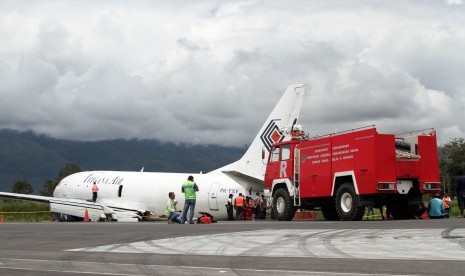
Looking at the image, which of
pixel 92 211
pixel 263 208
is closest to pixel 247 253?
pixel 263 208

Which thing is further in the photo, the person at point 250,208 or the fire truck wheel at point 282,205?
the person at point 250,208

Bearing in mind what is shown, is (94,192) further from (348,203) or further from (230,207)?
(348,203)

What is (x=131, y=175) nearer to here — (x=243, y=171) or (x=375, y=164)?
(x=243, y=171)

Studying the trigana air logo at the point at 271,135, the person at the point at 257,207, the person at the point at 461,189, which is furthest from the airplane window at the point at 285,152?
the trigana air logo at the point at 271,135

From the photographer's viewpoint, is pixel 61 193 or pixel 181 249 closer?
pixel 181 249

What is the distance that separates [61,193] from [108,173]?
11.4ft

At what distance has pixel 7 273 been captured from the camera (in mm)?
9875

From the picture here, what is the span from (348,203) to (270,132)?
1153 cm

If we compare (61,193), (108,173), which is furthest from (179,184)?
(61,193)

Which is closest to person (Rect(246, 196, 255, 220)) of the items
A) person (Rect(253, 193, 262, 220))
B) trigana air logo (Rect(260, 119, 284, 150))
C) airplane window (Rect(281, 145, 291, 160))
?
person (Rect(253, 193, 262, 220))

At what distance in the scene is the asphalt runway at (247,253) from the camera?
9.59 metres

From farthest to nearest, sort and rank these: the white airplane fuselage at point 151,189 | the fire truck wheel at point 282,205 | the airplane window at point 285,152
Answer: the white airplane fuselage at point 151,189, the airplane window at point 285,152, the fire truck wheel at point 282,205

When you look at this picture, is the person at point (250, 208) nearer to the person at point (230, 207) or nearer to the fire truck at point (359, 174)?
the person at point (230, 207)

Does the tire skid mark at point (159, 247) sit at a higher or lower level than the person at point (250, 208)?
lower
